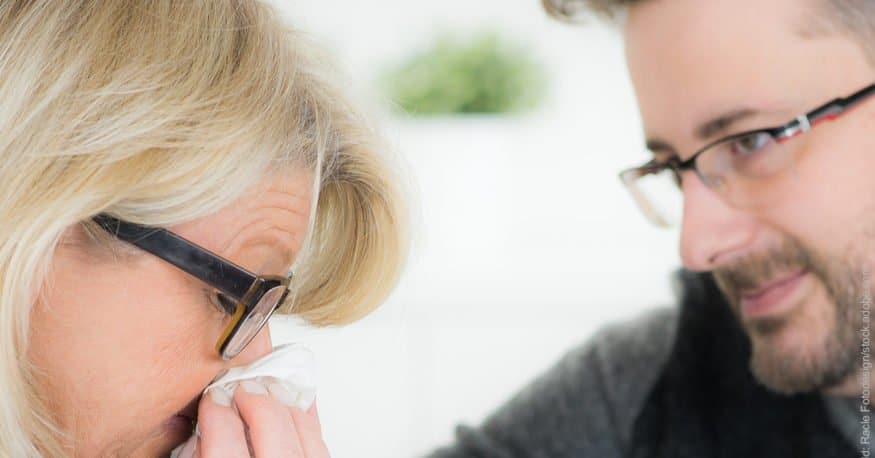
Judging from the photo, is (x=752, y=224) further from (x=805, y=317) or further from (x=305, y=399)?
(x=305, y=399)

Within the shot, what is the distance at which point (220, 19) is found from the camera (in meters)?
0.79

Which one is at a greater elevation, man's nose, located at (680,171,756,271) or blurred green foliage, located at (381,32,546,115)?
blurred green foliage, located at (381,32,546,115)

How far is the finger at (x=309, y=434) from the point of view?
2.88ft

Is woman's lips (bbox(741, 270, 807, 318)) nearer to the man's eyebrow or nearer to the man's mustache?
the man's mustache

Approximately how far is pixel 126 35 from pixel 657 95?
23.2 inches

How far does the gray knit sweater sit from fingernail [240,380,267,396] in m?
0.45

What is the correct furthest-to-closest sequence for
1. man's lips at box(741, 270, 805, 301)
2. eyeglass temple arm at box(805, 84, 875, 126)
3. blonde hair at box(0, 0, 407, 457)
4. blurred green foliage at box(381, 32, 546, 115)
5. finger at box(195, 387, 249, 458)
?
blurred green foliage at box(381, 32, 546, 115) < man's lips at box(741, 270, 805, 301) < eyeglass temple arm at box(805, 84, 875, 126) < finger at box(195, 387, 249, 458) < blonde hair at box(0, 0, 407, 457)

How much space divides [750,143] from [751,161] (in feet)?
0.07

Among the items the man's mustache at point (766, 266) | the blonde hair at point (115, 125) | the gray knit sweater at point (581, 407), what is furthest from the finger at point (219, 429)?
the man's mustache at point (766, 266)

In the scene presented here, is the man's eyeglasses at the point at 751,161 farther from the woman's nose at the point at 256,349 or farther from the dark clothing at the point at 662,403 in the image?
the woman's nose at the point at 256,349

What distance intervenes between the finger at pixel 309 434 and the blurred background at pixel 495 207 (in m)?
0.59

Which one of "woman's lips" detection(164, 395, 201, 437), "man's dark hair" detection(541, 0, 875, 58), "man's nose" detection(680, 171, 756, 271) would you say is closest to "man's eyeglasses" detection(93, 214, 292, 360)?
"woman's lips" detection(164, 395, 201, 437)

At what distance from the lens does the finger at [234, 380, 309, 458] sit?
83 centimetres

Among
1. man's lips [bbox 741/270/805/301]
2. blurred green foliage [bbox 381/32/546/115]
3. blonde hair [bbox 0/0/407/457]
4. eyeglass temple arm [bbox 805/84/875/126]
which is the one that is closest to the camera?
blonde hair [bbox 0/0/407/457]
